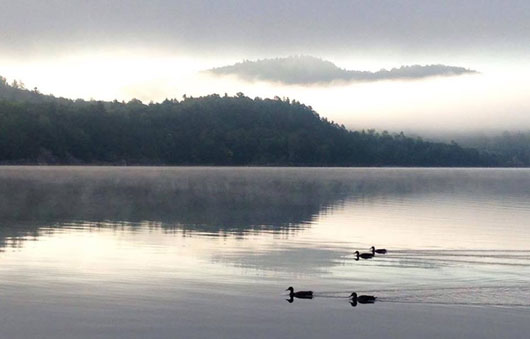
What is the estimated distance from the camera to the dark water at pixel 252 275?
29.0 m

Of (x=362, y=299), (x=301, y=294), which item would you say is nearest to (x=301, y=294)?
(x=301, y=294)

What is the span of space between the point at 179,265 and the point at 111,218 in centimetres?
3192

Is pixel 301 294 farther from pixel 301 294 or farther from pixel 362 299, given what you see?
pixel 362 299

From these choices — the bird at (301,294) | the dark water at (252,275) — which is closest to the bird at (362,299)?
the dark water at (252,275)

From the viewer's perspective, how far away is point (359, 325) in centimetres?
2938

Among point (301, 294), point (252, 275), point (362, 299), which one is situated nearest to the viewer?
point (362, 299)

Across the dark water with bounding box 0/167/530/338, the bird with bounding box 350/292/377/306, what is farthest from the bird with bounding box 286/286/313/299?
the bird with bounding box 350/292/377/306

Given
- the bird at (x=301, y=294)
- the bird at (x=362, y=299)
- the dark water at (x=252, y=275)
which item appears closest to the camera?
the dark water at (x=252, y=275)

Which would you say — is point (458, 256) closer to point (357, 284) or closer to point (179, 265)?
point (357, 284)

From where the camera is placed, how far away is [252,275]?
40.0 meters

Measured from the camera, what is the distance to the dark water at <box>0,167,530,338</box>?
28984 millimetres

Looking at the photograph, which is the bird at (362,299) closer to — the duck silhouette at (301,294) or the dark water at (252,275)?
the dark water at (252,275)

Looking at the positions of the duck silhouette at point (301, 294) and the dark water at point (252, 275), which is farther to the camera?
the duck silhouette at point (301, 294)

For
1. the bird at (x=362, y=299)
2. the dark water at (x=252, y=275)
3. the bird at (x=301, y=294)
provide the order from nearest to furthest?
1. the dark water at (x=252, y=275)
2. the bird at (x=362, y=299)
3. the bird at (x=301, y=294)
